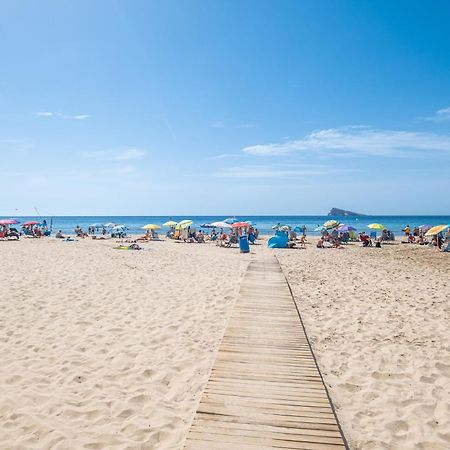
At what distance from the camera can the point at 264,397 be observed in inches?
168

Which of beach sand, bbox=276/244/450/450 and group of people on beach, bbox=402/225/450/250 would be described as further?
group of people on beach, bbox=402/225/450/250

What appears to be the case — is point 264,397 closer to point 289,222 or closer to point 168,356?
point 168,356

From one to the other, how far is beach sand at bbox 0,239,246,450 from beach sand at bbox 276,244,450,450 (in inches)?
76.4

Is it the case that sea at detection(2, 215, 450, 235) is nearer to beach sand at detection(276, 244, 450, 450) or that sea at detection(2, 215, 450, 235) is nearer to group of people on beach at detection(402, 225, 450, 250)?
group of people on beach at detection(402, 225, 450, 250)

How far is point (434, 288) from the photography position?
10906 millimetres

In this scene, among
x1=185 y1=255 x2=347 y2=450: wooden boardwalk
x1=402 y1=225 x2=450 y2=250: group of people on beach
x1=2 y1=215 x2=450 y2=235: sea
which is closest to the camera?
x1=185 y1=255 x2=347 y2=450: wooden boardwalk

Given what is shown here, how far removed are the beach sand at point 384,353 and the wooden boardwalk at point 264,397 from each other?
317 mm

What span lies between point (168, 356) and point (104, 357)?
103 cm

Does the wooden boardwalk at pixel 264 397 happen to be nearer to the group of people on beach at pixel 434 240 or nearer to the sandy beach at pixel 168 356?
the sandy beach at pixel 168 356

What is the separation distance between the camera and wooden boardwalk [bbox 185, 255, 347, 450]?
11.5 feet

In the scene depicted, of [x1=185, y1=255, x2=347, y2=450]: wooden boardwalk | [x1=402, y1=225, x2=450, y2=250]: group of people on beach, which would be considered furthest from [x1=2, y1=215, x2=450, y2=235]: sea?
[x1=185, y1=255, x2=347, y2=450]: wooden boardwalk

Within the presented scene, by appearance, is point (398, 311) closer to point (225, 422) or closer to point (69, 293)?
point (225, 422)

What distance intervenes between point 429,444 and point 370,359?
6.67 feet

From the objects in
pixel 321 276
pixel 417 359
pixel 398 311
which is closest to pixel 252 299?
pixel 398 311
